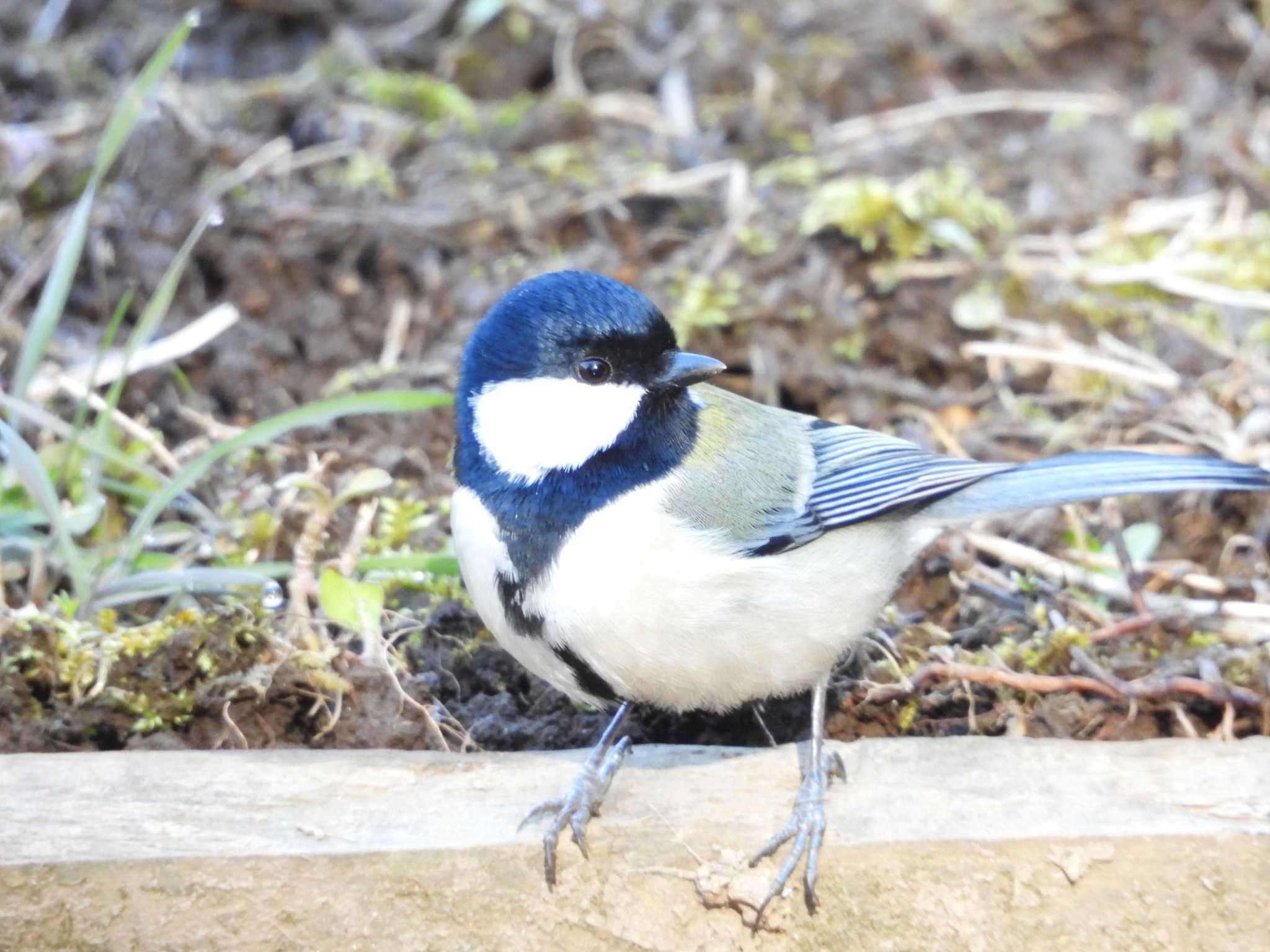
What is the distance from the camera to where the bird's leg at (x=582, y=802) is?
2098 mm

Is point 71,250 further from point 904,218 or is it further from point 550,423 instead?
point 904,218

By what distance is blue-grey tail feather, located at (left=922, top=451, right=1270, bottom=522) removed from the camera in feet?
7.89

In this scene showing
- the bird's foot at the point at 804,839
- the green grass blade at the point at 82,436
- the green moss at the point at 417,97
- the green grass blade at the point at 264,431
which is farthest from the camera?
the green moss at the point at 417,97

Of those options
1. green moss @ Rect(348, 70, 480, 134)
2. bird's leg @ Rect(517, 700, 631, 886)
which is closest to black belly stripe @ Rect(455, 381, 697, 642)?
bird's leg @ Rect(517, 700, 631, 886)

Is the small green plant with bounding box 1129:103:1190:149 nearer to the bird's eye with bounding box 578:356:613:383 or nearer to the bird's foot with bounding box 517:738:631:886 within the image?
the bird's eye with bounding box 578:356:613:383

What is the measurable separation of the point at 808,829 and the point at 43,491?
4.99 feet

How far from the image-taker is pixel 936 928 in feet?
6.88

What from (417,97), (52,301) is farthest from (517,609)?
(417,97)

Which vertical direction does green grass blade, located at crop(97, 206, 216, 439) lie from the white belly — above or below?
above

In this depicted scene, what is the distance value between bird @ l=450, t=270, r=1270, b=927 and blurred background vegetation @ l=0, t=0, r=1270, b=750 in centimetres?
35

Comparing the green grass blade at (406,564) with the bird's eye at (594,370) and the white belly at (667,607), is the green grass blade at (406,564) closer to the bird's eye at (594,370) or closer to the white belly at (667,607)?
the white belly at (667,607)

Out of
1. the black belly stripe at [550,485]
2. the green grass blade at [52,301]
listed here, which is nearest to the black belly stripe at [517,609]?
the black belly stripe at [550,485]

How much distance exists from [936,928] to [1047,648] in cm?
79

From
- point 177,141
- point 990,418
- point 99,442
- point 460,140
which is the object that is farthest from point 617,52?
point 99,442
